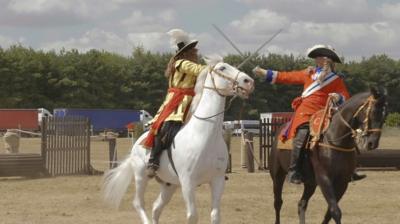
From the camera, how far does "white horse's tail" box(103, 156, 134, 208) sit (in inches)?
445

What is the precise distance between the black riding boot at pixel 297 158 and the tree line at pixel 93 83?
58.6 meters

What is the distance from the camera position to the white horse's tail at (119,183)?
1131 cm

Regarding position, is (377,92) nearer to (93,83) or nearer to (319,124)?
(319,124)

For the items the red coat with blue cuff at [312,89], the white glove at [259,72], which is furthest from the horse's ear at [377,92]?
the white glove at [259,72]

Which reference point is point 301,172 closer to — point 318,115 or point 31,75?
point 318,115

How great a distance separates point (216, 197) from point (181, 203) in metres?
6.24

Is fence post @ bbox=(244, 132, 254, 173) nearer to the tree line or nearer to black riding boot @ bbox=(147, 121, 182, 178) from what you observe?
black riding boot @ bbox=(147, 121, 182, 178)

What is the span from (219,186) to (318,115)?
8.09 ft

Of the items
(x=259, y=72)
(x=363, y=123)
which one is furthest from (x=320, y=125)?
(x=259, y=72)

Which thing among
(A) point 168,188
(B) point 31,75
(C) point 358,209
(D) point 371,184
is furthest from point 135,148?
(B) point 31,75

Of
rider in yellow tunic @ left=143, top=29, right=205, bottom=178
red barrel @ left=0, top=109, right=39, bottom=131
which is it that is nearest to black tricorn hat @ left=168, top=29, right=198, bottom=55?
rider in yellow tunic @ left=143, top=29, right=205, bottom=178

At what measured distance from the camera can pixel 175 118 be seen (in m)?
10.2

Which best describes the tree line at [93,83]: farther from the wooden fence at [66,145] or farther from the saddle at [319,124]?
the saddle at [319,124]

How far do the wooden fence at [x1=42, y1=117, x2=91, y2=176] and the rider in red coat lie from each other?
38.9 ft
